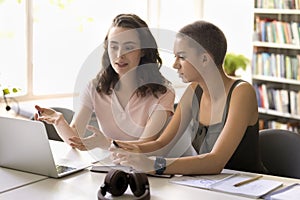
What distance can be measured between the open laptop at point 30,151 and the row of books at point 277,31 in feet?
9.65

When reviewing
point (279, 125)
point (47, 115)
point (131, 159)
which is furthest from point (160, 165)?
point (279, 125)

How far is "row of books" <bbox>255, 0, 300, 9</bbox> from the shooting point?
175 inches

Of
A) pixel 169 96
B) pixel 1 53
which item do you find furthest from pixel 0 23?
pixel 169 96

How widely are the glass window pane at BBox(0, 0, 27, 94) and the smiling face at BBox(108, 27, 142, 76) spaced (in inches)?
66.8

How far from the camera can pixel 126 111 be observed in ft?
7.87

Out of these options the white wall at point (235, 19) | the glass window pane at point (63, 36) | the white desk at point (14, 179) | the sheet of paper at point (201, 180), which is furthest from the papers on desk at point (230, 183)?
the white wall at point (235, 19)

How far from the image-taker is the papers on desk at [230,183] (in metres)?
1.68

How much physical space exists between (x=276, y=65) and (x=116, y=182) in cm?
332

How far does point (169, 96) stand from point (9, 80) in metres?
1.88

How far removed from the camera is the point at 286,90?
464 centimetres

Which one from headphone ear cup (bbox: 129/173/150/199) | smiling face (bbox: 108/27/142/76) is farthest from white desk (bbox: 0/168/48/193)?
smiling face (bbox: 108/27/142/76)

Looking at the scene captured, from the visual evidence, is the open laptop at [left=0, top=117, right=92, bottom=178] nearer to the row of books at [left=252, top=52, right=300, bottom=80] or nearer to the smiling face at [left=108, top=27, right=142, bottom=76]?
the smiling face at [left=108, top=27, right=142, bottom=76]

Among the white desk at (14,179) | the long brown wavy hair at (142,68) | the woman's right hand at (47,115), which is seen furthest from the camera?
the long brown wavy hair at (142,68)

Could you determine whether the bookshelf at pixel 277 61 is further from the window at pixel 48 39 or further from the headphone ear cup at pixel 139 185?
the headphone ear cup at pixel 139 185
